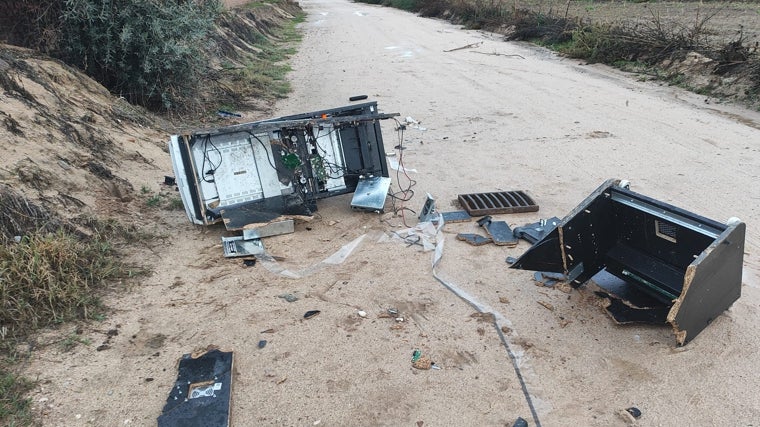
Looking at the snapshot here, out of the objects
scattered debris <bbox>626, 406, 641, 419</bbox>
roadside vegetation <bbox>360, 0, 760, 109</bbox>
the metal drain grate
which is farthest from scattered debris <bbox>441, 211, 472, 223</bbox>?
roadside vegetation <bbox>360, 0, 760, 109</bbox>

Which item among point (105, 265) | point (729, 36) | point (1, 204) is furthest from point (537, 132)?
point (729, 36)

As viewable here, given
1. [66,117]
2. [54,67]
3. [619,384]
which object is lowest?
[619,384]

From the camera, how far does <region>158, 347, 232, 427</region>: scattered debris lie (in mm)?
3107

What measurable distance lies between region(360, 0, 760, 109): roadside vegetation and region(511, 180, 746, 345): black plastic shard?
7465 millimetres

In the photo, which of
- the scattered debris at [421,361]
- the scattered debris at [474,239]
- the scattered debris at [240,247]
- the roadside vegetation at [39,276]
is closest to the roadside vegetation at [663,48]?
the scattered debris at [474,239]

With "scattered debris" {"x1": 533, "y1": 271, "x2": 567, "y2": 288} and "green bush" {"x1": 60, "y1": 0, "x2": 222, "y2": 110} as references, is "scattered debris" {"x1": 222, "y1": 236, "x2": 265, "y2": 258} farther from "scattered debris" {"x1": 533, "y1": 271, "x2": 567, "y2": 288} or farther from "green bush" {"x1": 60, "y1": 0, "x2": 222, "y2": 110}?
"green bush" {"x1": 60, "y1": 0, "x2": 222, "y2": 110}

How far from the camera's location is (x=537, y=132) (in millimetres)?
8648

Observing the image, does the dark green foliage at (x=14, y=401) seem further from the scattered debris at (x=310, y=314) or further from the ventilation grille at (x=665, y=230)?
the ventilation grille at (x=665, y=230)

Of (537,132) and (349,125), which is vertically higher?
(349,125)

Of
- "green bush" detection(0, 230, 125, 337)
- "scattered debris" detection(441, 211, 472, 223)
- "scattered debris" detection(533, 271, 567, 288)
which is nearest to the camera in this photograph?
"green bush" detection(0, 230, 125, 337)

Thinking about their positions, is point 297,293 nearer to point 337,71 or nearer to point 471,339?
point 471,339

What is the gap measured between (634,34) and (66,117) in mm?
12938

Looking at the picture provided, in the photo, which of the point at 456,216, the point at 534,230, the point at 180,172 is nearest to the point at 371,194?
the point at 456,216

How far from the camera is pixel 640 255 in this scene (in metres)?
4.12
